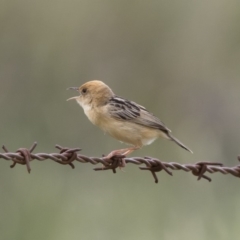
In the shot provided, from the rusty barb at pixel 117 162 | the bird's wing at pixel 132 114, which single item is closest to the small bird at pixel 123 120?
the bird's wing at pixel 132 114

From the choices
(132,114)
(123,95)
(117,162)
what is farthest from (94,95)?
(123,95)

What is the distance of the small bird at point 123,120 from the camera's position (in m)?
7.81

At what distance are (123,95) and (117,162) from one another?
9.19 meters

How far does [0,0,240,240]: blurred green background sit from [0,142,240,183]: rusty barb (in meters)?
4.77

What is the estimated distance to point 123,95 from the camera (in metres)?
15.6

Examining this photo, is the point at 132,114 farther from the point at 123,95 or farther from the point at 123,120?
the point at 123,95

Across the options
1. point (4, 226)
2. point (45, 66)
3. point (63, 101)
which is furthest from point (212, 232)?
point (45, 66)

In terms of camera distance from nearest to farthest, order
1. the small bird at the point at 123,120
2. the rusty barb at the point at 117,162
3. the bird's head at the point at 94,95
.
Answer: the rusty barb at the point at 117,162 → the small bird at the point at 123,120 → the bird's head at the point at 94,95

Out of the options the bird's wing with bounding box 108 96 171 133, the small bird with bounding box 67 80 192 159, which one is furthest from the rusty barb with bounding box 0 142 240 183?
the bird's wing with bounding box 108 96 171 133

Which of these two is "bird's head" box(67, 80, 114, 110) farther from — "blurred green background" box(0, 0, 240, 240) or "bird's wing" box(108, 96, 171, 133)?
"blurred green background" box(0, 0, 240, 240)

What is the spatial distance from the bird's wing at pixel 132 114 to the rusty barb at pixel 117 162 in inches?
59.8

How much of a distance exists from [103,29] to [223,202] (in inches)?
235

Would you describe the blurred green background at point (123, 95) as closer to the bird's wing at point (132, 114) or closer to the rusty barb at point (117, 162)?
the bird's wing at point (132, 114)

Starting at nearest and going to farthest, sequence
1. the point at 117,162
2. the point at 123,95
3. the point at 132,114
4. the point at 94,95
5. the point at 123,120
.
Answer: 1. the point at 117,162
2. the point at 123,120
3. the point at 132,114
4. the point at 94,95
5. the point at 123,95
